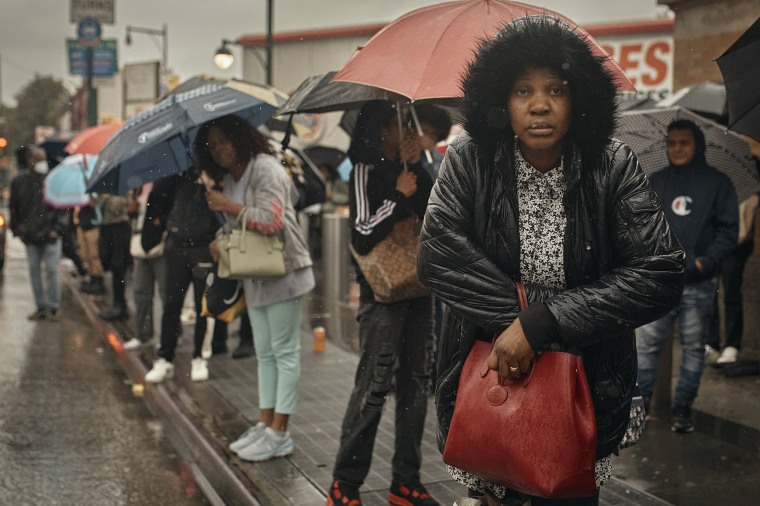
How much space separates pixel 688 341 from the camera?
628 centimetres

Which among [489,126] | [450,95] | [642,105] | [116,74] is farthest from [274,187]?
[116,74]

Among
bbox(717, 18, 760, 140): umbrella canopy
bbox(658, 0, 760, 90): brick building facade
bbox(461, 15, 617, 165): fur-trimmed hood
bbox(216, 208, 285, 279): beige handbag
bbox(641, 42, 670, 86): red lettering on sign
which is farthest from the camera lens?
bbox(641, 42, 670, 86): red lettering on sign

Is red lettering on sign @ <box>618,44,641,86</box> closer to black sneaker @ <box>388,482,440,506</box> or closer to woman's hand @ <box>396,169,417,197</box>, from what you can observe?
woman's hand @ <box>396,169,417,197</box>

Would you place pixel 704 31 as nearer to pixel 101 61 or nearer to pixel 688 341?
pixel 688 341

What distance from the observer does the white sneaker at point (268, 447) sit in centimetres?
567

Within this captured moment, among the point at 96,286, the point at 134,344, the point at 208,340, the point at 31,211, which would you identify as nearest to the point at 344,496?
the point at 208,340

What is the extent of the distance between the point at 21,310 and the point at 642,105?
9.01 meters

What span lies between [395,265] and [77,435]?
340 centimetres

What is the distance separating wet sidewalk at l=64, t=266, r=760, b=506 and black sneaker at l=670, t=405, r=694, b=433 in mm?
63

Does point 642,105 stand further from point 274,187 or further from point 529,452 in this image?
point 529,452

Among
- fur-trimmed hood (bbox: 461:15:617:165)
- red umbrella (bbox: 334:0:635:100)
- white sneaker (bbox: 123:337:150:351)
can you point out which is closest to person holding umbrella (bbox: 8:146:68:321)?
white sneaker (bbox: 123:337:150:351)

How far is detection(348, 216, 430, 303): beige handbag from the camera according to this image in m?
4.52

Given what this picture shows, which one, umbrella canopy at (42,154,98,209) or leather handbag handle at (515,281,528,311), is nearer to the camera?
leather handbag handle at (515,281,528,311)

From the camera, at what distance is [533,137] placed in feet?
9.42
